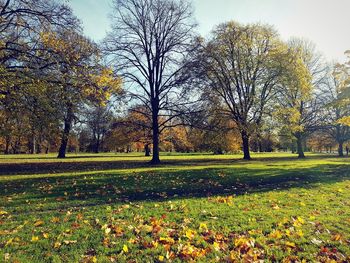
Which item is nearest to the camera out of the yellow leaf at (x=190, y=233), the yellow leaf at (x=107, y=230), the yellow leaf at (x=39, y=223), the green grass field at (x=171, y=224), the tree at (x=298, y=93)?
the green grass field at (x=171, y=224)

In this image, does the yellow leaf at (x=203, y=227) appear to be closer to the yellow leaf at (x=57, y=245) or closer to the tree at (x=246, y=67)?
the yellow leaf at (x=57, y=245)

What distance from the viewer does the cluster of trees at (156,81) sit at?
14.2 m

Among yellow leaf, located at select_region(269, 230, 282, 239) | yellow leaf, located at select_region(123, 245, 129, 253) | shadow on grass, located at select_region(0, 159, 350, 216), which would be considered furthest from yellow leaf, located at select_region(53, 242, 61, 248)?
yellow leaf, located at select_region(269, 230, 282, 239)

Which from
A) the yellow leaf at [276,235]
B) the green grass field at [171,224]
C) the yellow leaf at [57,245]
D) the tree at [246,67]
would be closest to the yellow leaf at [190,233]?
the green grass field at [171,224]

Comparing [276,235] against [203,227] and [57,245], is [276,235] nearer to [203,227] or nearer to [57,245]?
[203,227]

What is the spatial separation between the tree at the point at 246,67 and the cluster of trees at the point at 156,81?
0.38 ft

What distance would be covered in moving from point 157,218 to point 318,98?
4233 cm

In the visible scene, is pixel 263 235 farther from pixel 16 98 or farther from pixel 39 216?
pixel 16 98

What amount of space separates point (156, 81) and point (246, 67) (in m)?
11.9

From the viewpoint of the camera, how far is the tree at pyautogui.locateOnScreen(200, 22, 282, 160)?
97.2ft

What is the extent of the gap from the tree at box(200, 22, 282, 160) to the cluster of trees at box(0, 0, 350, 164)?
4.5 inches

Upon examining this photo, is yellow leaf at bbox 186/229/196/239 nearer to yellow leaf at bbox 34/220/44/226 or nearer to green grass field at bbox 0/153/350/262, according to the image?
green grass field at bbox 0/153/350/262

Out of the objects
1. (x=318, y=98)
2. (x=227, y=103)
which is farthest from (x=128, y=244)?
(x=318, y=98)

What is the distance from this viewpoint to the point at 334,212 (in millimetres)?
6945
